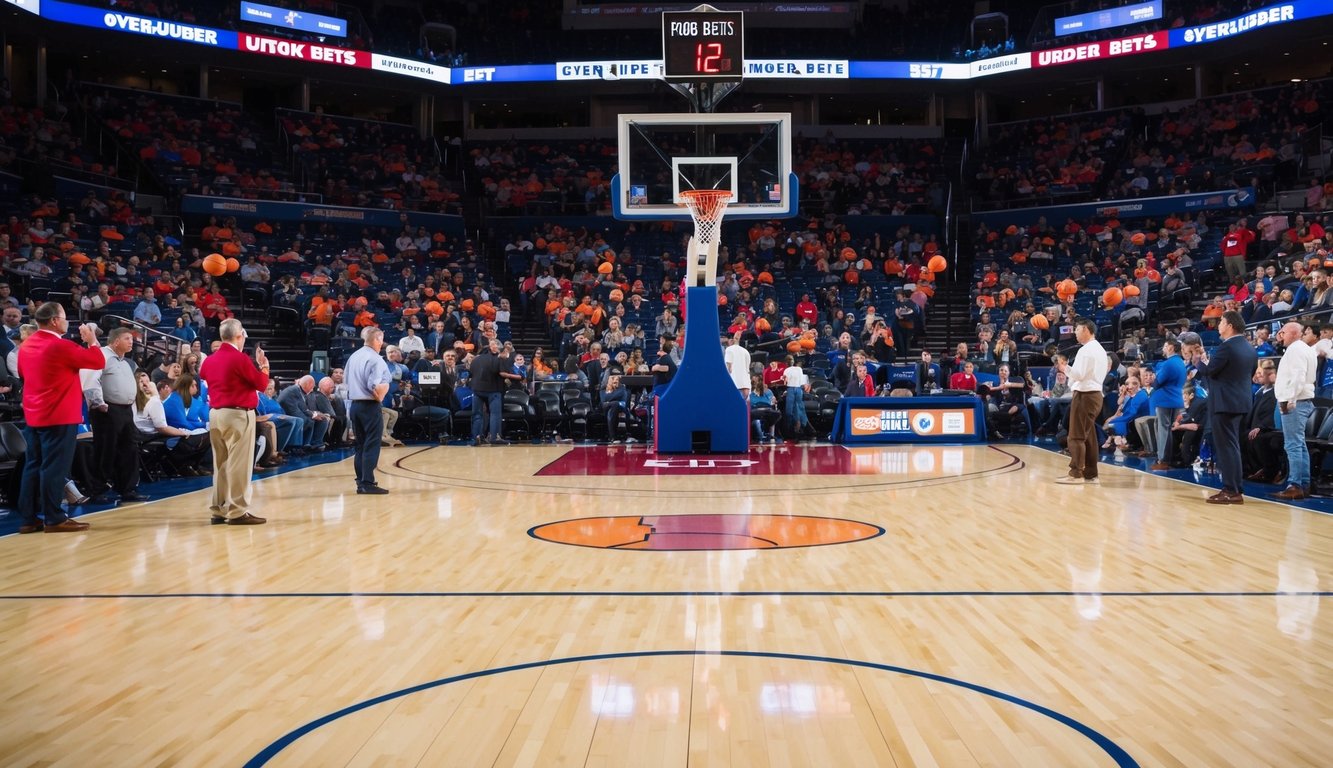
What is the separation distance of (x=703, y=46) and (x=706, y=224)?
2.42 metres

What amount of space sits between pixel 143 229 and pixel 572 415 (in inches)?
493

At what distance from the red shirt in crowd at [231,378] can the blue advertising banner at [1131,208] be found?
77.0 feet

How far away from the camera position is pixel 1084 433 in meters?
11.3

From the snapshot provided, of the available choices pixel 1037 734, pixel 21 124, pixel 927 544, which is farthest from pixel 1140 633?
pixel 21 124

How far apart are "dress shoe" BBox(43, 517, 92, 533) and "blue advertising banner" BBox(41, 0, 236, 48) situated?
71.6ft

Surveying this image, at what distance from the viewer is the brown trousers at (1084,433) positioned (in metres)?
11.2

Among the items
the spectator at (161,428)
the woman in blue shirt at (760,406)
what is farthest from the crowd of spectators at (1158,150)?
the spectator at (161,428)

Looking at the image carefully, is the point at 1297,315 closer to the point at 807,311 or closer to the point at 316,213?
the point at 807,311

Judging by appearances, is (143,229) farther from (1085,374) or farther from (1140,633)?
(1140,633)

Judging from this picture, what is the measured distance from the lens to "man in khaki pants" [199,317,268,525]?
857 centimetres

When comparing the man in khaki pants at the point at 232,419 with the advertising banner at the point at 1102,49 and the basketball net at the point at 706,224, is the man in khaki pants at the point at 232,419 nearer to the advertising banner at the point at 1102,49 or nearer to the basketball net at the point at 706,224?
the basketball net at the point at 706,224

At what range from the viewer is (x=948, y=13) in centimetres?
3297

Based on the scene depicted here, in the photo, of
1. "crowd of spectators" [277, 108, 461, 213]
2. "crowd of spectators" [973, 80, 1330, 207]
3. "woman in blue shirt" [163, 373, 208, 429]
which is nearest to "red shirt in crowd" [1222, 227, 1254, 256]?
"crowd of spectators" [973, 80, 1330, 207]

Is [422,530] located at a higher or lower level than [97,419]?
lower
